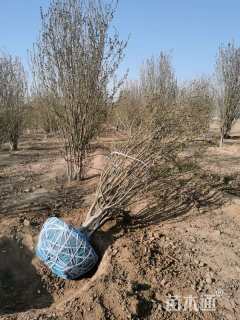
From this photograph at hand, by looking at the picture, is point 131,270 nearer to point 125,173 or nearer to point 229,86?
point 125,173

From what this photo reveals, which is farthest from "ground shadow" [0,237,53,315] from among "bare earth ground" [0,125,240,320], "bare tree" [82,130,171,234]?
"bare tree" [82,130,171,234]

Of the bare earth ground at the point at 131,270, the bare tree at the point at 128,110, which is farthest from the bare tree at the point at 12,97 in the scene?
the bare earth ground at the point at 131,270

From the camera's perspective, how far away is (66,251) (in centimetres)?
389

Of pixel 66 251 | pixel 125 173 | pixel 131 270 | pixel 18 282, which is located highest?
pixel 125 173

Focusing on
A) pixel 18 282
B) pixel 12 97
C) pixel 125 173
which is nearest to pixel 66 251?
pixel 18 282

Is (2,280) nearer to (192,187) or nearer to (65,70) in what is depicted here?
(192,187)

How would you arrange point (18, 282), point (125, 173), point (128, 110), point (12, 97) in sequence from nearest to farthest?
point (18, 282) < point (125, 173) < point (12, 97) < point (128, 110)

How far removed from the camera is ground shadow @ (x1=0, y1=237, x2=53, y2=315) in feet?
12.3

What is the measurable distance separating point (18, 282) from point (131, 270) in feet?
4.55

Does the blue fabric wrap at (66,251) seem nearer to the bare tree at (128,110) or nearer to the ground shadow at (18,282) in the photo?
the ground shadow at (18,282)

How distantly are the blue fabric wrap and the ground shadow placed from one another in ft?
0.97

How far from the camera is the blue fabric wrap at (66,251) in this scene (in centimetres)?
389

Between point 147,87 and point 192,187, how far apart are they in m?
13.9

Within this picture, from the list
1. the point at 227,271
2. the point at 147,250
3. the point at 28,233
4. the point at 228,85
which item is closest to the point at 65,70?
the point at 28,233
